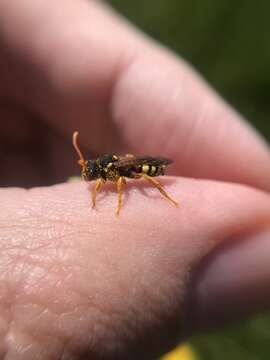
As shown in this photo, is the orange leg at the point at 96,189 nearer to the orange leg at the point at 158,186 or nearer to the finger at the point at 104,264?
the finger at the point at 104,264

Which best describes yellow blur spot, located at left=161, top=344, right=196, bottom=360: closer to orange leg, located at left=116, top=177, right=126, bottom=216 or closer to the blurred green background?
orange leg, located at left=116, top=177, right=126, bottom=216

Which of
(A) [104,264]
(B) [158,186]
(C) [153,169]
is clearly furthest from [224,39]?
(A) [104,264]

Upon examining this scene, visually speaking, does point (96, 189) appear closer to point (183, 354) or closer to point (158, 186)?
point (158, 186)

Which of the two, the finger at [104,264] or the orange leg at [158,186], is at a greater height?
the orange leg at [158,186]

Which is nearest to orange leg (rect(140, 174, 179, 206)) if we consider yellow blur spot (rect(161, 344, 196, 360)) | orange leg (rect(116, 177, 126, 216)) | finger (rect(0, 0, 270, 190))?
orange leg (rect(116, 177, 126, 216))

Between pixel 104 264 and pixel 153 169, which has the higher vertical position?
pixel 153 169

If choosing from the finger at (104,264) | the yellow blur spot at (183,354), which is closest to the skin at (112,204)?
the finger at (104,264)
